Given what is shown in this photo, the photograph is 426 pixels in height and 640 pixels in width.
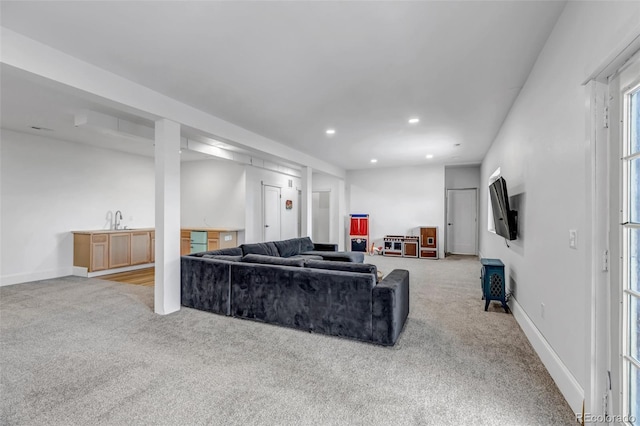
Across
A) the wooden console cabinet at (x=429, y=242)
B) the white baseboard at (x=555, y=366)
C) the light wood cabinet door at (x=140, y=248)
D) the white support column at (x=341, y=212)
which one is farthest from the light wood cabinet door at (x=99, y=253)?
the wooden console cabinet at (x=429, y=242)

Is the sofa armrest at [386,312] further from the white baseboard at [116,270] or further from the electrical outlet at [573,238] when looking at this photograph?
the white baseboard at [116,270]

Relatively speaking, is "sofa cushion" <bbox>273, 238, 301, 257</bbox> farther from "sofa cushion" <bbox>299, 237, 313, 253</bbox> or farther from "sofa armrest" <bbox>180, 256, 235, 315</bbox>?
"sofa armrest" <bbox>180, 256, 235, 315</bbox>

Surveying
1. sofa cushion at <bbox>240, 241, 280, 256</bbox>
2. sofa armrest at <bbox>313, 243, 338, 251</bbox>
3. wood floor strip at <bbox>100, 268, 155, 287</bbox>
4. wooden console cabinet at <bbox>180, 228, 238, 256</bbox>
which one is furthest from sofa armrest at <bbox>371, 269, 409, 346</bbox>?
wooden console cabinet at <bbox>180, 228, 238, 256</bbox>

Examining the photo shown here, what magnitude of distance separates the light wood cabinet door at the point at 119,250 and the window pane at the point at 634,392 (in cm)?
747

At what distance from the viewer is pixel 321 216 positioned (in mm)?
10219

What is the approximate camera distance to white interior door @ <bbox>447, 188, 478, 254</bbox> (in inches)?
347

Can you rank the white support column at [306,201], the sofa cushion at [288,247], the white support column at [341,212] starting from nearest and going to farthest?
the sofa cushion at [288,247], the white support column at [306,201], the white support column at [341,212]

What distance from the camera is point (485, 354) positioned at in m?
2.67

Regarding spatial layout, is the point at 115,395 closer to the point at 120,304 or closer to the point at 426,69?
the point at 120,304

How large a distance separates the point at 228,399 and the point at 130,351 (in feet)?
4.32

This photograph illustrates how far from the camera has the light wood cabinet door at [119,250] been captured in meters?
6.14

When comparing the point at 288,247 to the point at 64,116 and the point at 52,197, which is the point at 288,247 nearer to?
the point at 64,116

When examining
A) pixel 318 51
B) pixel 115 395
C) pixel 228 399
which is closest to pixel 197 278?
pixel 115 395

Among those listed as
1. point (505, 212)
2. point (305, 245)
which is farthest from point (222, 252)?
point (505, 212)
